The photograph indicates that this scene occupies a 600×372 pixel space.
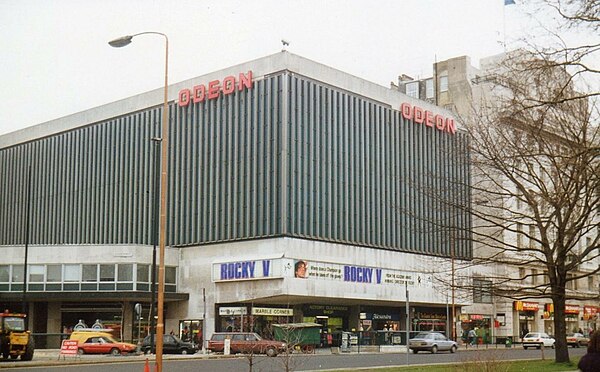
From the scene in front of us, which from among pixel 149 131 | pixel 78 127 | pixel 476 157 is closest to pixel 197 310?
pixel 149 131

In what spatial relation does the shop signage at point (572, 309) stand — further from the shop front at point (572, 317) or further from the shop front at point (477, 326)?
the shop front at point (477, 326)

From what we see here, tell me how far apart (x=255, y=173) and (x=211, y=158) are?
18.5 ft

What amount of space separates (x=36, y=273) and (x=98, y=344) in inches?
696

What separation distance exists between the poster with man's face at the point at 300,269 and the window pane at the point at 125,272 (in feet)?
44.0

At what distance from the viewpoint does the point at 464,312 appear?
84.5 m

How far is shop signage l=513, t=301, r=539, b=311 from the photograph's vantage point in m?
88.9

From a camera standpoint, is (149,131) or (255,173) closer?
(255,173)

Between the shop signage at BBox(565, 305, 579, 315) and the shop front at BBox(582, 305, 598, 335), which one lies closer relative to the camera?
the shop signage at BBox(565, 305, 579, 315)

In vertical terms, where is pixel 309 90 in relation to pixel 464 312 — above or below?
above

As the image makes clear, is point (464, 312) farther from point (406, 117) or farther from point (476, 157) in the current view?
point (476, 157)

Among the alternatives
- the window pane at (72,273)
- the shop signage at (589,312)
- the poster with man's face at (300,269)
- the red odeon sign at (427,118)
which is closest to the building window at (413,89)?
the red odeon sign at (427,118)

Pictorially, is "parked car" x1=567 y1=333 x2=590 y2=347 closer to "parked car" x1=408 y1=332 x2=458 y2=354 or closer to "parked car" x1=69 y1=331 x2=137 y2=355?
"parked car" x1=408 y1=332 x2=458 y2=354

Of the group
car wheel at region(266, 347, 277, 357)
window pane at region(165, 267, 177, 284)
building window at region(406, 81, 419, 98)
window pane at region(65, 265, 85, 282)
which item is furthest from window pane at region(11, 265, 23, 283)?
building window at region(406, 81, 419, 98)

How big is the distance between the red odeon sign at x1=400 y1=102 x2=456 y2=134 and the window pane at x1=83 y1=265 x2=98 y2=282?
101 ft
